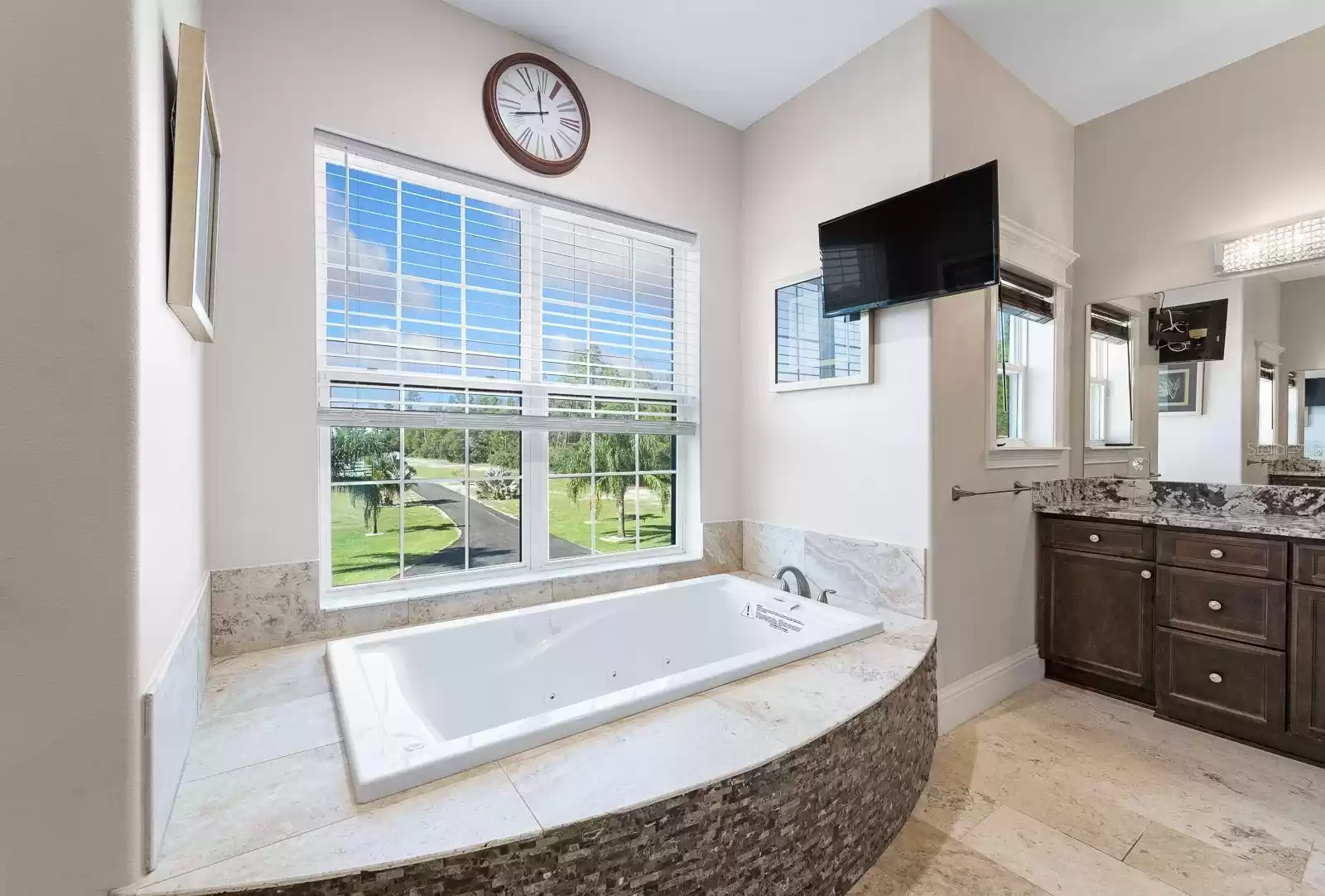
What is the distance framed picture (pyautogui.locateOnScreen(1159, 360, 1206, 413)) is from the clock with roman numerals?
10.0 feet

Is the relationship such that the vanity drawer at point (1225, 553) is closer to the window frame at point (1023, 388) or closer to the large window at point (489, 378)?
the window frame at point (1023, 388)

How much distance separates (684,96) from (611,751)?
2.89 meters

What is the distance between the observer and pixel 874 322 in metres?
2.49

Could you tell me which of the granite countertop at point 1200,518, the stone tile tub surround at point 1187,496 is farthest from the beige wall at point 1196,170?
the granite countertop at point 1200,518

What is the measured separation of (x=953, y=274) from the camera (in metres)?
2.11

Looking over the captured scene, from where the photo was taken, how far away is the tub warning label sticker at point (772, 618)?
7.45ft

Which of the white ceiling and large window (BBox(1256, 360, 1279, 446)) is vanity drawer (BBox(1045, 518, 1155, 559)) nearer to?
large window (BBox(1256, 360, 1279, 446))

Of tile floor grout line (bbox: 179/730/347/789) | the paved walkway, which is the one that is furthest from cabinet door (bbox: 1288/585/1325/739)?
tile floor grout line (bbox: 179/730/347/789)

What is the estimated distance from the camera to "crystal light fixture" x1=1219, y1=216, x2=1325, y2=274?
2455 mm

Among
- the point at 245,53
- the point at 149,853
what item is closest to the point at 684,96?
the point at 245,53

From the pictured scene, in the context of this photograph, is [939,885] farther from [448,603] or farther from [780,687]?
[448,603]

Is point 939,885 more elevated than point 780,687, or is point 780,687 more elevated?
point 780,687

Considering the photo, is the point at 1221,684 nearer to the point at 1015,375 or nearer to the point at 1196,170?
the point at 1015,375
